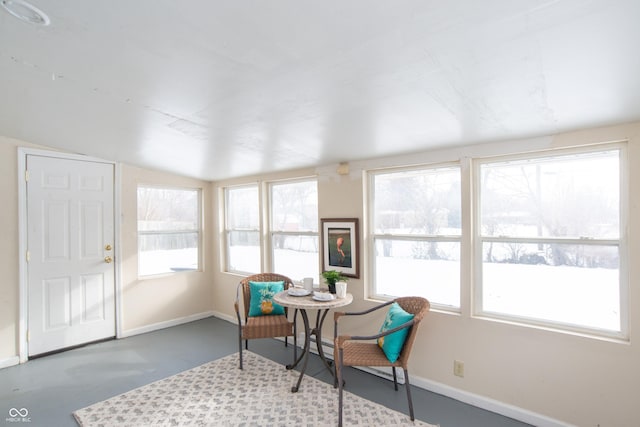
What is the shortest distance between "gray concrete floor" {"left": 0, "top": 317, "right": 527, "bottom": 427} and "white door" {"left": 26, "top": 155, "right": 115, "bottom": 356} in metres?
0.26

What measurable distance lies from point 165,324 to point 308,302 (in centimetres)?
273

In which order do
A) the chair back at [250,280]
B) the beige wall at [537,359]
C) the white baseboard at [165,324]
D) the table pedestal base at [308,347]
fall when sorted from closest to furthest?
the beige wall at [537,359]
the table pedestal base at [308,347]
the chair back at [250,280]
the white baseboard at [165,324]

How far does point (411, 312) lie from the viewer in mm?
2762

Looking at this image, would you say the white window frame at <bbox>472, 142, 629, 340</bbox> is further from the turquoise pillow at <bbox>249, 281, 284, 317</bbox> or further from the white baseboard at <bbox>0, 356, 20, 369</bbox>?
the white baseboard at <bbox>0, 356, 20, 369</bbox>

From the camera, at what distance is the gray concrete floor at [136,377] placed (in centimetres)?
245

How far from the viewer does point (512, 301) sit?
2.54 metres

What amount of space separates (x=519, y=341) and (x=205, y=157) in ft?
10.9

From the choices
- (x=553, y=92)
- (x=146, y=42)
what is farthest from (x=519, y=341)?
(x=146, y=42)

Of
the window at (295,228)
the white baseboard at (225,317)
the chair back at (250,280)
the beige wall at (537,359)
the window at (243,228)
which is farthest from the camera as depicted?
the white baseboard at (225,317)

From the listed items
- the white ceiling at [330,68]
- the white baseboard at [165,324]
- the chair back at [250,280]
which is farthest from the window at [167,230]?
the white ceiling at [330,68]

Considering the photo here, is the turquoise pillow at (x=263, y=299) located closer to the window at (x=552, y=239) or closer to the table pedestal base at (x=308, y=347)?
the table pedestal base at (x=308, y=347)

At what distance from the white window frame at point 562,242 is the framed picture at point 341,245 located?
3.75 ft

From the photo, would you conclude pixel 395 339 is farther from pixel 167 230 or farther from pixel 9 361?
pixel 9 361

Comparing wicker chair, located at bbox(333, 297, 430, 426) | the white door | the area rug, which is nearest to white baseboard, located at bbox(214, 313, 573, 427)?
wicker chair, located at bbox(333, 297, 430, 426)
